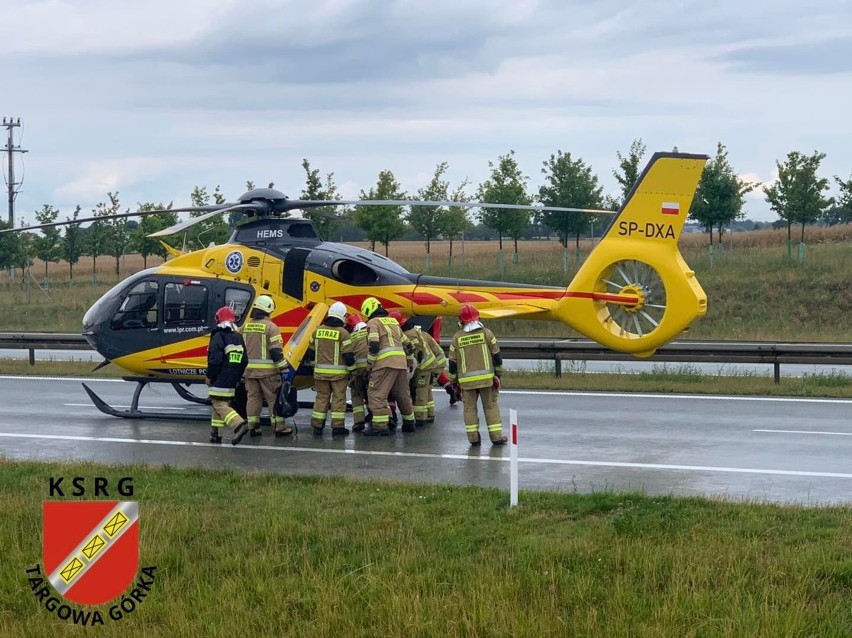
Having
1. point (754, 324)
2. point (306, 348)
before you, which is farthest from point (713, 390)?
point (754, 324)

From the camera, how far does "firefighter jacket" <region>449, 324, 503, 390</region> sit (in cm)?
1352

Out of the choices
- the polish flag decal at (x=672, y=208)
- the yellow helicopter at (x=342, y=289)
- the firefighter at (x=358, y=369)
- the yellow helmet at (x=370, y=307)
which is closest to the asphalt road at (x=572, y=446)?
the firefighter at (x=358, y=369)

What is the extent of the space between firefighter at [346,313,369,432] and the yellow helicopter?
29.3 inches

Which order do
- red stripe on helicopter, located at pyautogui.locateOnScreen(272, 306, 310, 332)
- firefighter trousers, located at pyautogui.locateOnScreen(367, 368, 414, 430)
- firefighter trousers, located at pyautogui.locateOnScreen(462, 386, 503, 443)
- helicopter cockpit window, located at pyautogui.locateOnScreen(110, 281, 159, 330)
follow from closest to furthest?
firefighter trousers, located at pyautogui.locateOnScreen(462, 386, 503, 443) → firefighter trousers, located at pyautogui.locateOnScreen(367, 368, 414, 430) → red stripe on helicopter, located at pyautogui.locateOnScreen(272, 306, 310, 332) → helicopter cockpit window, located at pyautogui.locateOnScreen(110, 281, 159, 330)

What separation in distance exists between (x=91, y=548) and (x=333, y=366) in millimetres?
7538

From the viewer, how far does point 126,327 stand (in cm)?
1658

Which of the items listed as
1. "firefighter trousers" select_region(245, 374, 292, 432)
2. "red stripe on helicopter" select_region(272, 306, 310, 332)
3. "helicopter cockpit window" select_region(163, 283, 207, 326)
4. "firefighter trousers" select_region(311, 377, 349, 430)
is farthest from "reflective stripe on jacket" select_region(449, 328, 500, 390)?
"helicopter cockpit window" select_region(163, 283, 207, 326)

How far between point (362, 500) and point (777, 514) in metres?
3.65

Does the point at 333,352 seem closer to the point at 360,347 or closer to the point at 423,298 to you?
the point at 360,347

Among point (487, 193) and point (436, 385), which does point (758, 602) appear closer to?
point (436, 385)

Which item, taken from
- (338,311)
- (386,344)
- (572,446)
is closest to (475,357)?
(386,344)

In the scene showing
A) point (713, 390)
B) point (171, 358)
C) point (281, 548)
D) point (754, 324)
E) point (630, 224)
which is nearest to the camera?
point (281, 548)

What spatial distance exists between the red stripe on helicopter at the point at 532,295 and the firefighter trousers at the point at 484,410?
5.46 feet

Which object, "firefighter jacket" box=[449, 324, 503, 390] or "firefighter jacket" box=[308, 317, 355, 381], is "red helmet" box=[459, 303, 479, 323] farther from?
"firefighter jacket" box=[308, 317, 355, 381]
